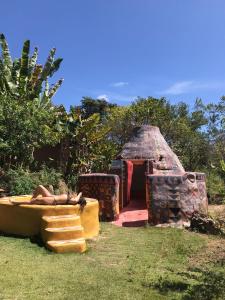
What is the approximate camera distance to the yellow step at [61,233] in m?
7.98

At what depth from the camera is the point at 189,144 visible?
1021 inches

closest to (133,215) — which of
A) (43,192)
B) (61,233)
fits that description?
(43,192)

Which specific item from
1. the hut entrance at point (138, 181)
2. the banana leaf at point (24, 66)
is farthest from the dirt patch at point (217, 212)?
the banana leaf at point (24, 66)

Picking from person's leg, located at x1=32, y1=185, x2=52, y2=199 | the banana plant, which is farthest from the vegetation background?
person's leg, located at x1=32, y1=185, x2=52, y2=199

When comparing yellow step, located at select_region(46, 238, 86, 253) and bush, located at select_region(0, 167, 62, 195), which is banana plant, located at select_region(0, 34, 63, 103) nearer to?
bush, located at select_region(0, 167, 62, 195)

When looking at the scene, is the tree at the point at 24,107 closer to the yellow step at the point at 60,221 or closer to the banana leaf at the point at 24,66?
the banana leaf at the point at 24,66

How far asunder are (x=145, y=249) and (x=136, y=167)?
7.69 metres

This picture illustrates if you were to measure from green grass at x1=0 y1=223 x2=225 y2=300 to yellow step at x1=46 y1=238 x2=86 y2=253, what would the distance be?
0.14 m

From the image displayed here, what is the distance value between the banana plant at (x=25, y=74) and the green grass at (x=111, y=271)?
29.2 feet

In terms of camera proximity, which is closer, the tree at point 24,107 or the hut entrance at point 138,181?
the tree at point 24,107

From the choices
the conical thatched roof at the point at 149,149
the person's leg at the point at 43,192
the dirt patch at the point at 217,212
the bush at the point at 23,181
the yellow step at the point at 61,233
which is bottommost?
the dirt patch at the point at 217,212

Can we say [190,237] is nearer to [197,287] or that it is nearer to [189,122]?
[197,287]

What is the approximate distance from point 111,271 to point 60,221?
1.97 meters

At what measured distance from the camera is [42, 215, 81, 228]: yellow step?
8.20 m
